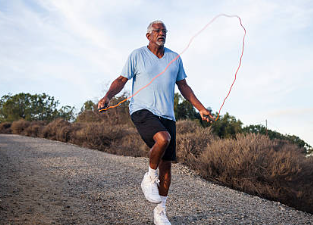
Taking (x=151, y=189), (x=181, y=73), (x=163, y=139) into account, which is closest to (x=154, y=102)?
(x=163, y=139)

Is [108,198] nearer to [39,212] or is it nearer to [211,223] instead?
[39,212]

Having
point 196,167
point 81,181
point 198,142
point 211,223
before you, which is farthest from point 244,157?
point 81,181

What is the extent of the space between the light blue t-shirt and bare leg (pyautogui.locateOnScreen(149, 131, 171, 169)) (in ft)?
1.02

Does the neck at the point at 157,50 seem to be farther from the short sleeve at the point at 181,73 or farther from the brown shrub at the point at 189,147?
the brown shrub at the point at 189,147

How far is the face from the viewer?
3551mm

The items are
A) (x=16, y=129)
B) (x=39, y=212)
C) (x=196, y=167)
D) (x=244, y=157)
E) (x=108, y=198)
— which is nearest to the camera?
(x=39, y=212)

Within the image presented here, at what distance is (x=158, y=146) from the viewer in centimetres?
314

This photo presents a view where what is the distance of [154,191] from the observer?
10.8ft

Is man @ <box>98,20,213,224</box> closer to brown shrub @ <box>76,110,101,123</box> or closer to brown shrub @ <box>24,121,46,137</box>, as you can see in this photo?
brown shrub @ <box>24,121,46,137</box>

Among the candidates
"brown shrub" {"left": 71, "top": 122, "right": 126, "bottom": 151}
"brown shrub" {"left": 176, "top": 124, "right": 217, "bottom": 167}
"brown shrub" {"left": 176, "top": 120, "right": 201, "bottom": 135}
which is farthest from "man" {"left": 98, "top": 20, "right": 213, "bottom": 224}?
"brown shrub" {"left": 71, "top": 122, "right": 126, "bottom": 151}

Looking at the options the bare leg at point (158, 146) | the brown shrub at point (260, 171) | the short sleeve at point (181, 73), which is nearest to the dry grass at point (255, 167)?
the brown shrub at point (260, 171)

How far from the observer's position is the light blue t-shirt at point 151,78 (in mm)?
3410

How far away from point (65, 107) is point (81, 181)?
32999mm

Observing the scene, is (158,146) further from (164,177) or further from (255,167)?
(255,167)
